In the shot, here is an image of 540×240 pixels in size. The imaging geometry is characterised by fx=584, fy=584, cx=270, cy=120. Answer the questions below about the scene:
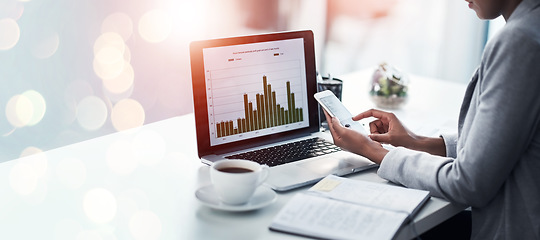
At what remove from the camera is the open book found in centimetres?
95

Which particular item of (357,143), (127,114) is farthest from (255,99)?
(127,114)

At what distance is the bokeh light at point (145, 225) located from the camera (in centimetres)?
97

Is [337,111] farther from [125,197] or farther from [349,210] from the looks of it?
[125,197]

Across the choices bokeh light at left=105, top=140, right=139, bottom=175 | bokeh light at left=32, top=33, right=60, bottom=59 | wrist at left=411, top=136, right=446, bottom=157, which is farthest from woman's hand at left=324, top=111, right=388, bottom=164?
bokeh light at left=32, top=33, right=60, bottom=59

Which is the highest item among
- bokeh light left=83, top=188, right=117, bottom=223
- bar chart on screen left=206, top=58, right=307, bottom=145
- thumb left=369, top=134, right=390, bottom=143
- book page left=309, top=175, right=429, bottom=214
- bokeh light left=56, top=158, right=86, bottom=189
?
bar chart on screen left=206, top=58, right=307, bottom=145

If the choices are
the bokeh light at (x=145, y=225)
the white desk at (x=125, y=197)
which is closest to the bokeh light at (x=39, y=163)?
the white desk at (x=125, y=197)

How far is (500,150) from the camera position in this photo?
3.30ft

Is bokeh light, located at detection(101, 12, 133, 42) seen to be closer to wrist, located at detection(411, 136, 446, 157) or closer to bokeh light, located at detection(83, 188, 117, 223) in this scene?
bokeh light, located at detection(83, 188, 117, 223)

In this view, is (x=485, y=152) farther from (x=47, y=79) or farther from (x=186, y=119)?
(x=47, y=79)

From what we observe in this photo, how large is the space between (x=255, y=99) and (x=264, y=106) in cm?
3

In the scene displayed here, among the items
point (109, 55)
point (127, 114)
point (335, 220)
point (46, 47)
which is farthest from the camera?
point (127, 114)

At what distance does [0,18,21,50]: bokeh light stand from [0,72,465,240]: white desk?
2.07 feet

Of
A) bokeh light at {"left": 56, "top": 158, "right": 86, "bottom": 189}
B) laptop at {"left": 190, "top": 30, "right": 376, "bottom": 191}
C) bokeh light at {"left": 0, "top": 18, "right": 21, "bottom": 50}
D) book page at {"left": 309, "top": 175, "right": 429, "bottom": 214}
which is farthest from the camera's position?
bokeh light at {"left": 0, "top": 18, "right": 21, "bottom": 50}

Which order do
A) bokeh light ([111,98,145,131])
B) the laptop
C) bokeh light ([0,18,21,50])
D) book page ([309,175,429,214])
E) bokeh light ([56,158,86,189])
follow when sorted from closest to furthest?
book page ([309,175,429,214])
bokeh light ([56,158,86,189])
the laptop
bokeh light ([0,18,21,50])
bokeh light ([111,98,145,131])
